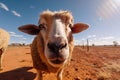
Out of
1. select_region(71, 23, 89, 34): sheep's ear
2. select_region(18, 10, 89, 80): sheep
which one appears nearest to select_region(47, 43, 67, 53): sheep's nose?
select_region(18, 10, 89, 80): sheep

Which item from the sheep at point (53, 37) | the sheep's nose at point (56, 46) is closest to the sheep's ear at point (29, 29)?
the sheep at point (53, 37)

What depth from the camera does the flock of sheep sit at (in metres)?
3.87

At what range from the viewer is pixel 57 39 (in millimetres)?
3848

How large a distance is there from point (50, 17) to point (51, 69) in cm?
182

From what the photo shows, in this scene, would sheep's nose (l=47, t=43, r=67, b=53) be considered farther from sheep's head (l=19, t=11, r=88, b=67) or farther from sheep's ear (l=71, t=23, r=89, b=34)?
sheep's ear (l=71, t=23, r=89, b=34)

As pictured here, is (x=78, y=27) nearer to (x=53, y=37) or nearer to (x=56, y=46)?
(x=53, y=37)

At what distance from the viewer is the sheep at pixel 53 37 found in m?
3.87

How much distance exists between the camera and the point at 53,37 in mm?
3953

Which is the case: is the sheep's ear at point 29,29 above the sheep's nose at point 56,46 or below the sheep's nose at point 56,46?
above

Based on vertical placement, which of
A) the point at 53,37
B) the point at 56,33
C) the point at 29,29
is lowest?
the point at 53,37

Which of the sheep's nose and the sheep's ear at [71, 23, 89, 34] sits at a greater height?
the sheep's ear at [71, 23, 89, 34]

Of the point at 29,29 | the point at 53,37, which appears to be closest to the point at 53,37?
the point at 53,37

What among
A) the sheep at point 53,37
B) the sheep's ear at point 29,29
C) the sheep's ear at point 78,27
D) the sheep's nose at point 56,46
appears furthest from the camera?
the sheep's ear at point 78,27

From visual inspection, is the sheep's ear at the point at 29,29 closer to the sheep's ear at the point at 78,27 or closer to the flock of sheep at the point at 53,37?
the flock of sheep at the point at 53,37
